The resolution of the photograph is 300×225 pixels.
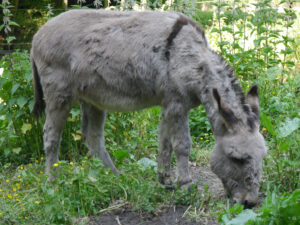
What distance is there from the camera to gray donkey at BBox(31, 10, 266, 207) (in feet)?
12.2

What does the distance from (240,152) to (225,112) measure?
0.37 m

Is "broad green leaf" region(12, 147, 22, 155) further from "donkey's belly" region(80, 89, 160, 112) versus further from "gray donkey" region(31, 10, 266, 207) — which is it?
"donkey's belly" region(80, 89, 160, 112)

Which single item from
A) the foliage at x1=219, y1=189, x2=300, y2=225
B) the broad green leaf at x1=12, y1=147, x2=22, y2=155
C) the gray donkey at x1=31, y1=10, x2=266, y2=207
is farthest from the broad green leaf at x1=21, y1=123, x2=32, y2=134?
the foliage at x1=219, y1=189, x2=300, y2=225

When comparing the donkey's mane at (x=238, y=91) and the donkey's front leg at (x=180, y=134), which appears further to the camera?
the donkey's front leg at (x=180, y=134)

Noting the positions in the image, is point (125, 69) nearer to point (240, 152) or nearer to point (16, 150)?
point (240, 152)

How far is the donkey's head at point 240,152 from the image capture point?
3584mm

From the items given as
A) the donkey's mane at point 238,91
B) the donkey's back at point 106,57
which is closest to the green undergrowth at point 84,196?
the donkey's back at point 106,57

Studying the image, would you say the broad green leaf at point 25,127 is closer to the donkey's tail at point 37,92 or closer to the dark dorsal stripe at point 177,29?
the donkey's tail at point 37,92

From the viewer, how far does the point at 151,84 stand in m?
4.29

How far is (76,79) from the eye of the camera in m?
4.62

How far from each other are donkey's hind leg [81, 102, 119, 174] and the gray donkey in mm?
12

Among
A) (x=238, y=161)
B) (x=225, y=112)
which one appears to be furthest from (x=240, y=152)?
(x=225, y=112)

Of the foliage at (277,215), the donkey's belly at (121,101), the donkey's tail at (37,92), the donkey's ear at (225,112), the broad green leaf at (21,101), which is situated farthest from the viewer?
the broad green leaf at (21,101)

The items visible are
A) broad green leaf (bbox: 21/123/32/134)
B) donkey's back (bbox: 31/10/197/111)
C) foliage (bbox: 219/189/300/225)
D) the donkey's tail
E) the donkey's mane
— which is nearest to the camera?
foliage (bbox: 219/189/300/225)
